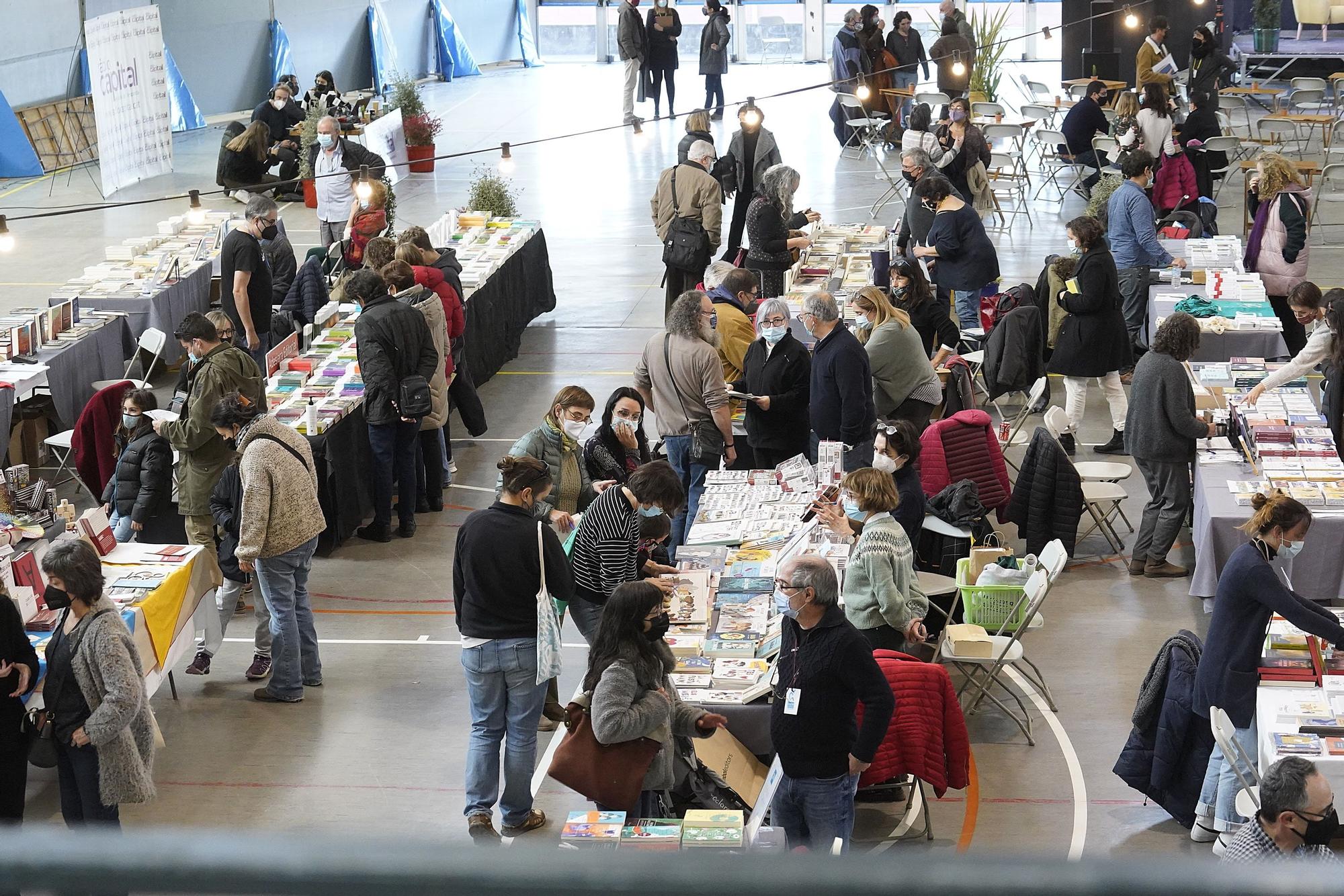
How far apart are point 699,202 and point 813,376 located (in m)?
4.20

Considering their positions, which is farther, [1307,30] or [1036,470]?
[1307,30]

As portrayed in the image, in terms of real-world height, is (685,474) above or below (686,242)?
below

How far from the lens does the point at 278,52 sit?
23906mm

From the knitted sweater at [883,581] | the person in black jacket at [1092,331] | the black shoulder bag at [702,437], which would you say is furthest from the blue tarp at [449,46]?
the knitted sweater at [883,581]

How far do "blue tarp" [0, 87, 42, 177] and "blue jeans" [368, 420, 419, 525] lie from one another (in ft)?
41.1

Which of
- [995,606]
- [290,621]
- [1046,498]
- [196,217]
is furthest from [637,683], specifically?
[196,217]

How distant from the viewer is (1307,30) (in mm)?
25453

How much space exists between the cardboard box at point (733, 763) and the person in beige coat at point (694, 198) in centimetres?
649

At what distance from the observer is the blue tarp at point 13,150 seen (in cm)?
1894

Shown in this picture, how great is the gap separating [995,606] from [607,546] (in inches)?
74.3

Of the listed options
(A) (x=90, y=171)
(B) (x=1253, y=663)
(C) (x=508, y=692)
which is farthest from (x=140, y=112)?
(B) (x=1253, y=663)

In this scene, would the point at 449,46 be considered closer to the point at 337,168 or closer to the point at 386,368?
the point at 337,168

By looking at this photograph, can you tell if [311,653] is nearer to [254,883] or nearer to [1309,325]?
[1309,325]

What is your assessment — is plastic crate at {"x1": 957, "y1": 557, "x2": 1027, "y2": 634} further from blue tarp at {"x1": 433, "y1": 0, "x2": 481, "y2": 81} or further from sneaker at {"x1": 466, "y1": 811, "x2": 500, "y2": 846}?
blue tarp at {"x1": 433, "y1": 0, "x2": 481, "y2": 81}
